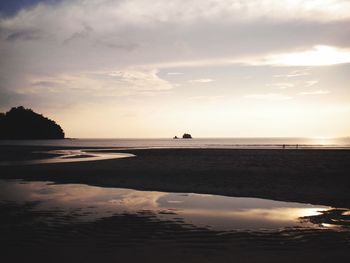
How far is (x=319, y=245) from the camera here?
29.6ft

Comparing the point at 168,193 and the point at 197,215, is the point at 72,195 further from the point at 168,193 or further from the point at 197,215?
the point at 197,215

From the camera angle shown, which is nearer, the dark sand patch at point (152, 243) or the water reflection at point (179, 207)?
the dark sand patch at point (152, 243)

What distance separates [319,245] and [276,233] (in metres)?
1.55

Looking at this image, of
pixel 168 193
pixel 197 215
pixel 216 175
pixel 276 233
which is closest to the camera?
pixel 276 233

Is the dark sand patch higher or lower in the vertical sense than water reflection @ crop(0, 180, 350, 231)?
higher

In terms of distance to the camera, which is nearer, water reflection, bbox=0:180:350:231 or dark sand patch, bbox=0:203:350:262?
dark sand patch, bbox=0:203:350:262

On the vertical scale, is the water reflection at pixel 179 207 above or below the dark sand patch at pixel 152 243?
below

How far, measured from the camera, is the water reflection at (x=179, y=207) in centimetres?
1193

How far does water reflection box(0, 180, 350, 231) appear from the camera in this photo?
11930 millimetres

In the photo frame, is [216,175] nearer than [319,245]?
No

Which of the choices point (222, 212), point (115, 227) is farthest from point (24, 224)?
point (222, 212)

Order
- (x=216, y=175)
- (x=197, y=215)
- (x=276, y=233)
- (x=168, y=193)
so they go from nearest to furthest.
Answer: (x=276, y=233) → (x=197, y=215) → (x=168, y=193) → (x=216, y=175)

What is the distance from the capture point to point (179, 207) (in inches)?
579

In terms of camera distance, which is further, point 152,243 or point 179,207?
point 179,207
